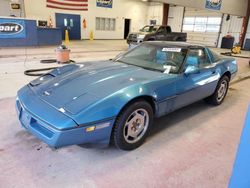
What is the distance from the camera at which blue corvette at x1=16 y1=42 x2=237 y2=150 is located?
6.48 feet

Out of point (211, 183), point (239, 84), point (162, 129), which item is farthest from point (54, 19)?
point (211, 183)

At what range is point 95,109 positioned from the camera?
78.8 inches

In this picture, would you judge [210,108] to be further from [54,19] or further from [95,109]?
[54,19]

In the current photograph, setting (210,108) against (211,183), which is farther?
(210,108)

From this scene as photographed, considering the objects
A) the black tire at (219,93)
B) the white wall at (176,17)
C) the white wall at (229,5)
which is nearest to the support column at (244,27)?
the white wall at (229,5)

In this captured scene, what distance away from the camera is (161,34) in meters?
12.5

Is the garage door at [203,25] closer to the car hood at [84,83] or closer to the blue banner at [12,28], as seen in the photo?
the blue banner at [12,28]

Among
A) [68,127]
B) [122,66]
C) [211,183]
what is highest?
[122,66]

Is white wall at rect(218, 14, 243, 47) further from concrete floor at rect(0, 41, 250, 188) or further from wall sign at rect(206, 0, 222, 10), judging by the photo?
concrete floor at rect(0, 41, 250, 188)

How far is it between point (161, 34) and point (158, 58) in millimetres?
9869

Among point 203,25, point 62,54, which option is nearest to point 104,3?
point 203,25

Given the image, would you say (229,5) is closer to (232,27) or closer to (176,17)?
(232,27)

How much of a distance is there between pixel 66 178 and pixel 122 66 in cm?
166

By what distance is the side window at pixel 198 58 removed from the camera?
3203 millimetres
